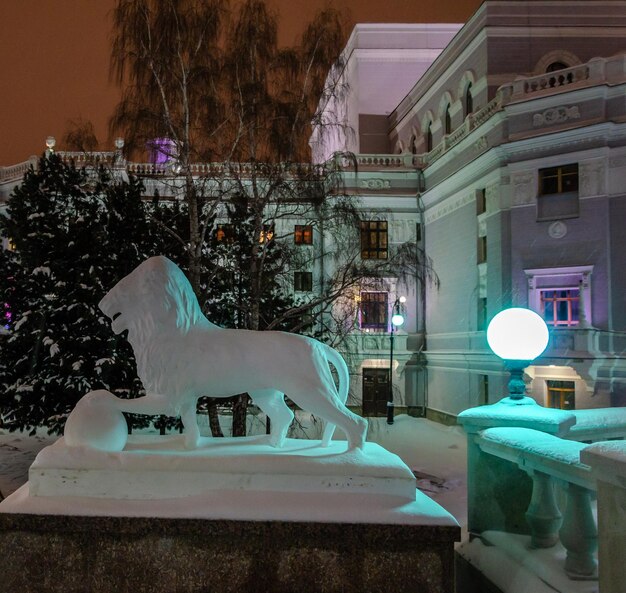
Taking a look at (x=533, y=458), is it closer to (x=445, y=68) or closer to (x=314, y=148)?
(x=314, y=148)

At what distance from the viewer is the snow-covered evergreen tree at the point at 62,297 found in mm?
12969

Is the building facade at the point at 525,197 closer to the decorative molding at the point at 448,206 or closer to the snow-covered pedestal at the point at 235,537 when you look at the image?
the decorative molding at the point at 448,206

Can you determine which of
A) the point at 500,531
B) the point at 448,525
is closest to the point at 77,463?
the point at 448,525

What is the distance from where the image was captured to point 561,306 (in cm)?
1889

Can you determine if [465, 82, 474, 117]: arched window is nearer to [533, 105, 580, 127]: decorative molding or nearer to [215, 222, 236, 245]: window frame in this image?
[533, 105, 580, 127]: decorative molding

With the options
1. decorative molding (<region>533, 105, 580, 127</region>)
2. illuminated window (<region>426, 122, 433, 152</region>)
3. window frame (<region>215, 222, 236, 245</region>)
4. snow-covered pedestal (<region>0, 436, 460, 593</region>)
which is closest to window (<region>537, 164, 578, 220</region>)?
decorative molding (<region>533, 105, 580, 127</region>)

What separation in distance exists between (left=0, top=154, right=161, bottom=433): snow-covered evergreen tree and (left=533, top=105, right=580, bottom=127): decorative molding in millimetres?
12875

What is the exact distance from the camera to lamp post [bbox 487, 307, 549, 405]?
5090 mm

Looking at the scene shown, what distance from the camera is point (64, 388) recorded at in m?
12.9

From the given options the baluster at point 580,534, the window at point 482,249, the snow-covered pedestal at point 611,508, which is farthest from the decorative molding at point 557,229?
the snow-covered pedestal at point 611,508

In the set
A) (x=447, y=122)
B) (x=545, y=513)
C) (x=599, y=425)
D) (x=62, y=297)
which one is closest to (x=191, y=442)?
(x=545, y=513)

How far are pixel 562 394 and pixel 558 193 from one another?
6.46 m

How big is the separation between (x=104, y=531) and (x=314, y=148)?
36.9ft

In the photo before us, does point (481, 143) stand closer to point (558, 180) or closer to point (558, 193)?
point (558, 180)
